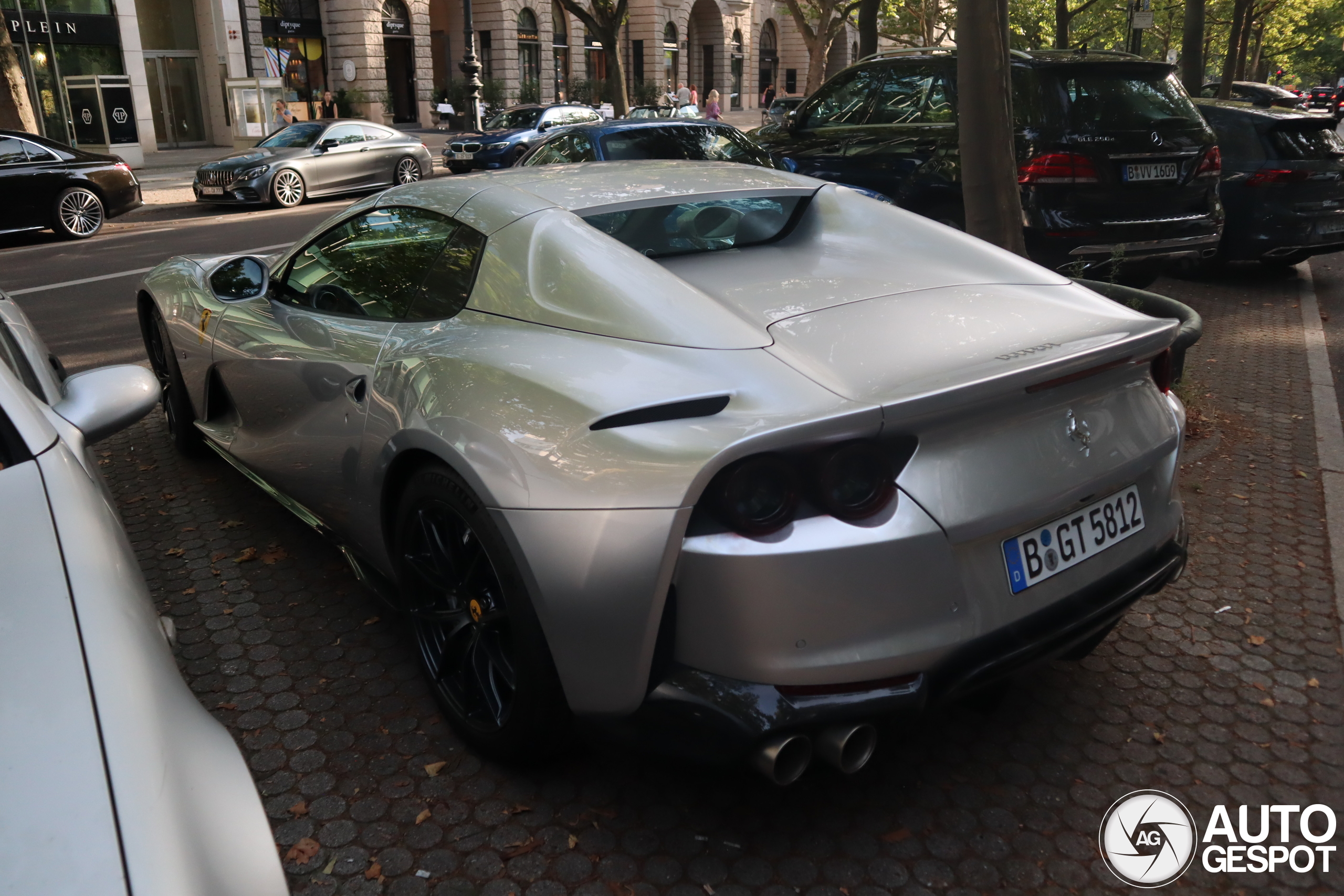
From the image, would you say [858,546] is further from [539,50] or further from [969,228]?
[539,50]

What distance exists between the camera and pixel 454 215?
11.1 ft

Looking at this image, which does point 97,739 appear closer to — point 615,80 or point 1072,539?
point 1072,539

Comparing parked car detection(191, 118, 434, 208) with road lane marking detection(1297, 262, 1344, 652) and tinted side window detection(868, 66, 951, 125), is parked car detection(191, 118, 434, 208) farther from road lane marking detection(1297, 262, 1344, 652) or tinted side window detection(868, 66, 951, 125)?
road lane marking detection(1297, 262, 1344, 652)

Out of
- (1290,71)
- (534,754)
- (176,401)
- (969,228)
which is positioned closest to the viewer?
(534,754)

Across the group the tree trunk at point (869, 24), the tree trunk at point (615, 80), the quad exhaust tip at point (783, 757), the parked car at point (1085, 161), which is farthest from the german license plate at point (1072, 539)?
the tree trunk at point (615, 80)

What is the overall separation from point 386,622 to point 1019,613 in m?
2.23

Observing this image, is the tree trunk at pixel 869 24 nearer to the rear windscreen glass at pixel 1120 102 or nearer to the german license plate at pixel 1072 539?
the rear windscreen glass at pixel 1120 102

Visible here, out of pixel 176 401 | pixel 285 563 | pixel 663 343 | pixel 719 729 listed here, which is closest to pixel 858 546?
pixel 719 729

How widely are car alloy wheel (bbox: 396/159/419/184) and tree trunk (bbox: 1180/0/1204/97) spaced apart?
42.8 ft

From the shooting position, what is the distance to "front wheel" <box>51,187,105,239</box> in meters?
14.0

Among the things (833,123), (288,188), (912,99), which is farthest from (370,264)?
(288,188)

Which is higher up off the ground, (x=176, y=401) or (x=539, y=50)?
(x=539, y=50)

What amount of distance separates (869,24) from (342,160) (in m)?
9.20

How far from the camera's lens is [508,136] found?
23.1 metres
